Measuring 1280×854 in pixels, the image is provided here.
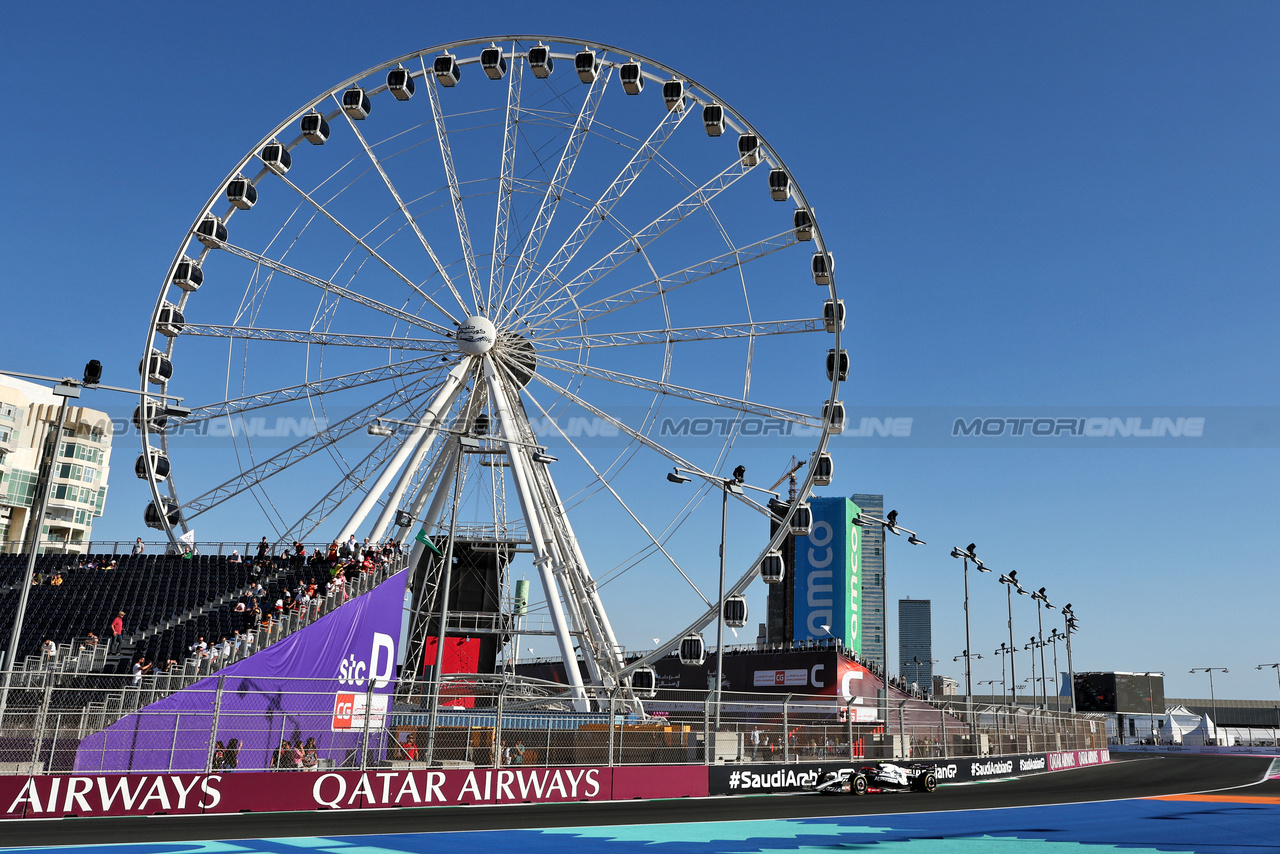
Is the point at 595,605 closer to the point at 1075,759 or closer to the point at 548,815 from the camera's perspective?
the point at 548,815

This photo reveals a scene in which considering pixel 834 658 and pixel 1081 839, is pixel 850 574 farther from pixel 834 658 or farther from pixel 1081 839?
pixel 1081 839

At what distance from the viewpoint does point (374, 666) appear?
85.8ft

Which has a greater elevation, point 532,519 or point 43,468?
point 43,468

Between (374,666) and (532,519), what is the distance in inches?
282

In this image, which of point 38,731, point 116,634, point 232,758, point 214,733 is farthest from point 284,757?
point 116,634

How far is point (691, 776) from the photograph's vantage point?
2145 cm

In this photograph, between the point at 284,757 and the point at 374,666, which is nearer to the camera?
the point at 284,757

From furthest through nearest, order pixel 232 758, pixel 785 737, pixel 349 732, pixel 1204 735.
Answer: pixel 1204 735 → pixel 785 737 → pixel 349 732 → pixel 232 758

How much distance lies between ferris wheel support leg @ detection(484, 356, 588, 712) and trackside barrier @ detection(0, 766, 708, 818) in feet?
28.5

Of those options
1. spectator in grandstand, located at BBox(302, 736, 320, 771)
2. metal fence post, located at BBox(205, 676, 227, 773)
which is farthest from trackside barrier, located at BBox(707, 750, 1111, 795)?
metal fence post, located at BBox(205, 676, 227, 773)

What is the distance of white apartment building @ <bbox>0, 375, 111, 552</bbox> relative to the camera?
262ft

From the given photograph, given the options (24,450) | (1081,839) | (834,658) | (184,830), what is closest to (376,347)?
(184,830)

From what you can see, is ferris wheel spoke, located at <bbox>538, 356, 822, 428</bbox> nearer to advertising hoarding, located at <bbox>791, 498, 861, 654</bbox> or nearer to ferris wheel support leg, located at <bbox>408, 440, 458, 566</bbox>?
ferris wheel support leg, located at <bbox>408, 440, 458, 566</bbox>

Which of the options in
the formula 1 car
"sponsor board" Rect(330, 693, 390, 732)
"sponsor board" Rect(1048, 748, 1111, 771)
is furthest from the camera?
"sponsor board" Rect(1048, 748, 1111, 771)
